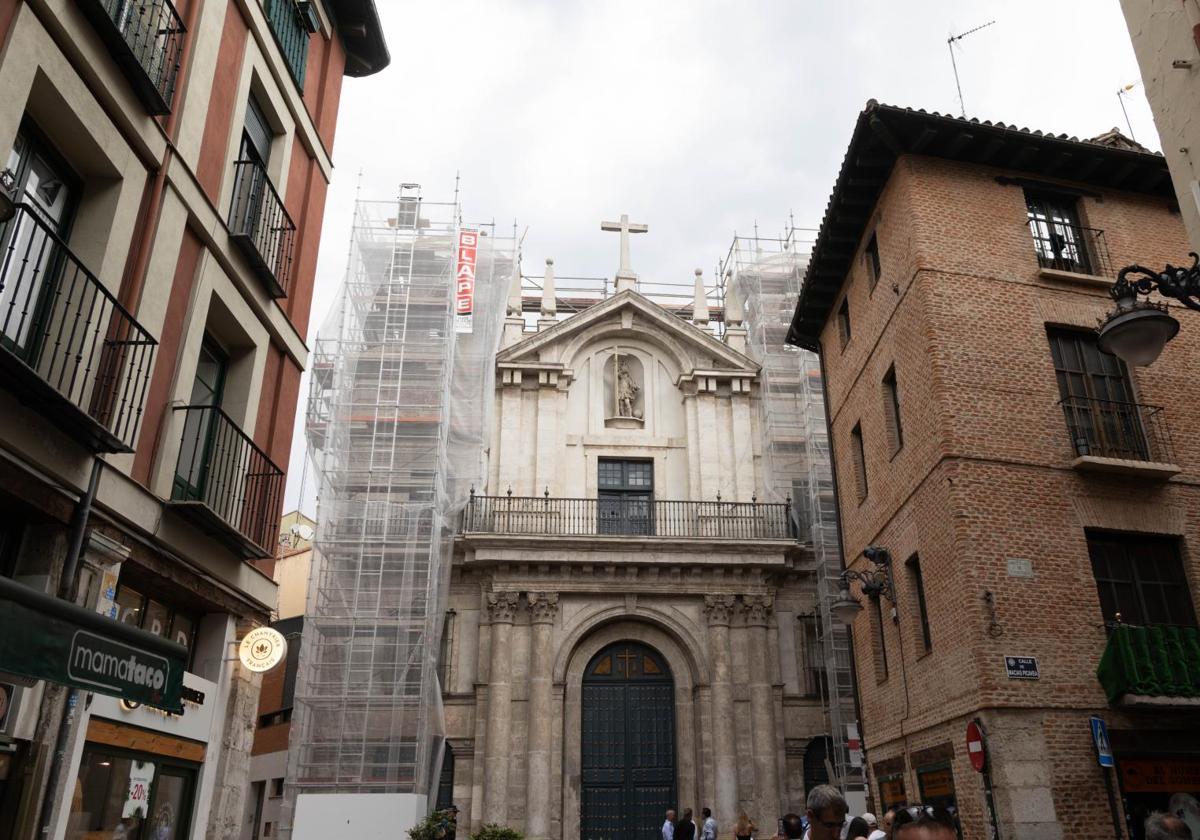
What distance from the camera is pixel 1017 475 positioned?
45.0 ft

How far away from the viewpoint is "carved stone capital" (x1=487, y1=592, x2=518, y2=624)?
24.6m

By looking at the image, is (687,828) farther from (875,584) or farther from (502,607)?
(502,607)

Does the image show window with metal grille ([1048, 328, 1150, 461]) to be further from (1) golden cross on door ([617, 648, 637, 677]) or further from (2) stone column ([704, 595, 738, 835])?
(1) golden cross on door ([617, 648, 637, 677])

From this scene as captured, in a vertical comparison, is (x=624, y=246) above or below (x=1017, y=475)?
above

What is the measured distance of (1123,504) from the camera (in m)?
13.8

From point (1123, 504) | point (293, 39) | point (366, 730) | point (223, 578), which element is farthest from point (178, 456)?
point (366, 730)

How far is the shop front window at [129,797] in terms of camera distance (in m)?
7.69

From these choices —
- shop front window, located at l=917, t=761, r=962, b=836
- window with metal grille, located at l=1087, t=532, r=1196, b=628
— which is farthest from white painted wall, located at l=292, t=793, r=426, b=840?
window with metal grille, located at l=1087, t=532, r=1196, b=628

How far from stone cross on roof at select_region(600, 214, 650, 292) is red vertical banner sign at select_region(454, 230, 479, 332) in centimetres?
473

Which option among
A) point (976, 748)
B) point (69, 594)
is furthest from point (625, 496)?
point (69, 594)

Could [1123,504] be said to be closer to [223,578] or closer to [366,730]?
[223,578]

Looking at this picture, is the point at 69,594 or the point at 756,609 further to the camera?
the point at 756,609

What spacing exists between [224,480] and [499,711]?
50.1ft

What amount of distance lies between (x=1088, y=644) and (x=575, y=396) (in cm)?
1809
